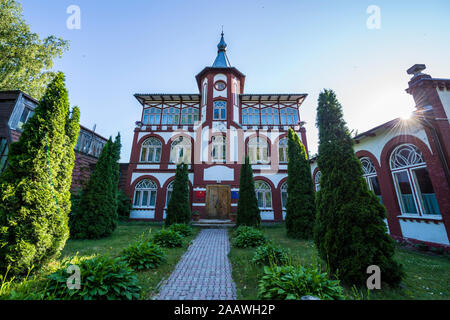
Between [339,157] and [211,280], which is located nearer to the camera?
[211,280]

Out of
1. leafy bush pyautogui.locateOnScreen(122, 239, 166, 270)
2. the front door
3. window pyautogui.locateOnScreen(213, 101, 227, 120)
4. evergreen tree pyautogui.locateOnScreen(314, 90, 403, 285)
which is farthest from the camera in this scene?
window pyautogui.locateOnScreen(213, 101, 227, 120)

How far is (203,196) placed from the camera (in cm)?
1445

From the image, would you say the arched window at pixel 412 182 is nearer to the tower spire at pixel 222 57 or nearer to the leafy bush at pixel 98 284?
the leafy bush at pixel 98 284

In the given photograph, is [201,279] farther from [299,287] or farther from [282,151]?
[282,151]

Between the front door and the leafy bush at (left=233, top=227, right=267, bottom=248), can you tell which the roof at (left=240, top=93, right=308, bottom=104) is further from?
the leafy bush at (left=233, top=227, right=267, bottom=248)

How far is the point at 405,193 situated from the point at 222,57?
1864 cm

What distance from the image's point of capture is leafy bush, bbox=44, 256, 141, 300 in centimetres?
304

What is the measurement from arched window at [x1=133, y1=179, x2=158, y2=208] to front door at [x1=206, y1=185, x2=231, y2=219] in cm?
473

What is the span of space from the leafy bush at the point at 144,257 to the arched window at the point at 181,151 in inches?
429

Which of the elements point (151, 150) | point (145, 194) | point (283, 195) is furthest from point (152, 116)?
point (283, 195)

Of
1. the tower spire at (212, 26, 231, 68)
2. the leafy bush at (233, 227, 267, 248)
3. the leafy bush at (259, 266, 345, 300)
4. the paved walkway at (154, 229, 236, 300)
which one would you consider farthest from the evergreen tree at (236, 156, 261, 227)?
the tower spire at (212, 26, 231, 68)

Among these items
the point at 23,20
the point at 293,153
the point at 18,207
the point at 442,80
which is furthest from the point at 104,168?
the point at 23,20
